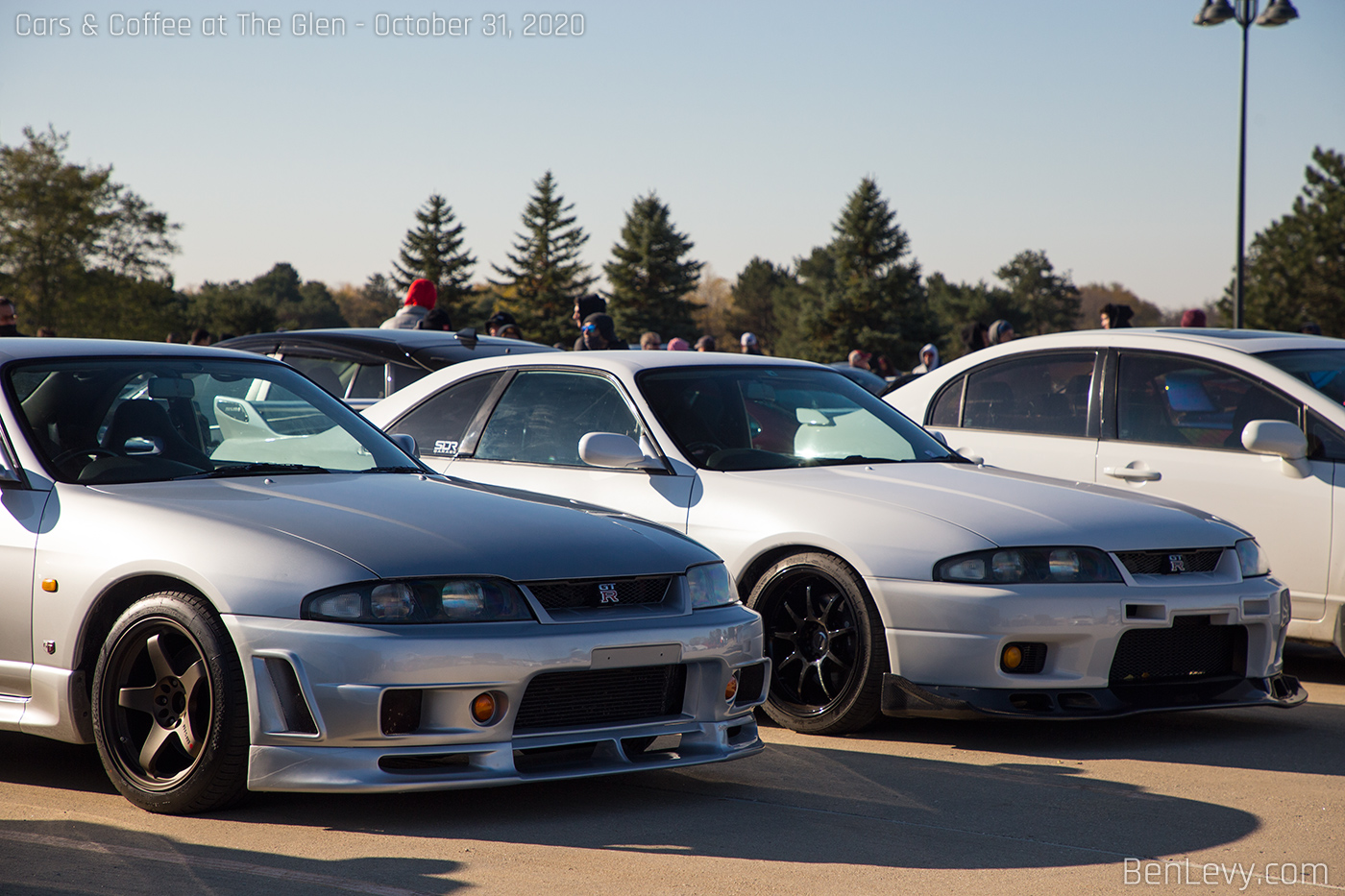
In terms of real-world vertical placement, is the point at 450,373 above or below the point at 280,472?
above

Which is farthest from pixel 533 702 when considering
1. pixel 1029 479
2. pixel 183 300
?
pixel 183 300

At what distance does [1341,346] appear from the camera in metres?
7.20

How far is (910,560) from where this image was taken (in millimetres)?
5121

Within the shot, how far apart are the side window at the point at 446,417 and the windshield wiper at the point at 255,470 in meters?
1.61

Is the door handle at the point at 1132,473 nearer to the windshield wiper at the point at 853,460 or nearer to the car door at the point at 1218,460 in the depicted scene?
the car door at the point at 1218,460

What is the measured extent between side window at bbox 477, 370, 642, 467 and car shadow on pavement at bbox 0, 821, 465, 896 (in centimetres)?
273

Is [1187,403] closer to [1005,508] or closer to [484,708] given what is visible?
[1005,508]

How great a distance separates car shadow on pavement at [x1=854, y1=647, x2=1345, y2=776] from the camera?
16.5ft

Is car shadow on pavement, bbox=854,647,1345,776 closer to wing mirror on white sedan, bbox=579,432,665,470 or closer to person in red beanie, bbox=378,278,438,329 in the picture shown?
wing mirror on white sedan, bbox=579,432,665,470

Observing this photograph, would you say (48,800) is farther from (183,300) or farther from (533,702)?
(183,300)

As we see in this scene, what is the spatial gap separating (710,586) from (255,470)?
157 centimetres

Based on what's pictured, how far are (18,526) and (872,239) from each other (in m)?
81.7

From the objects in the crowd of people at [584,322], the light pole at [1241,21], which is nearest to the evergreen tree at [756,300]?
→ the light pole at [1241,21]

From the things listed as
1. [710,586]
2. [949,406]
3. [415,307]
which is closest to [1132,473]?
[949,406]
